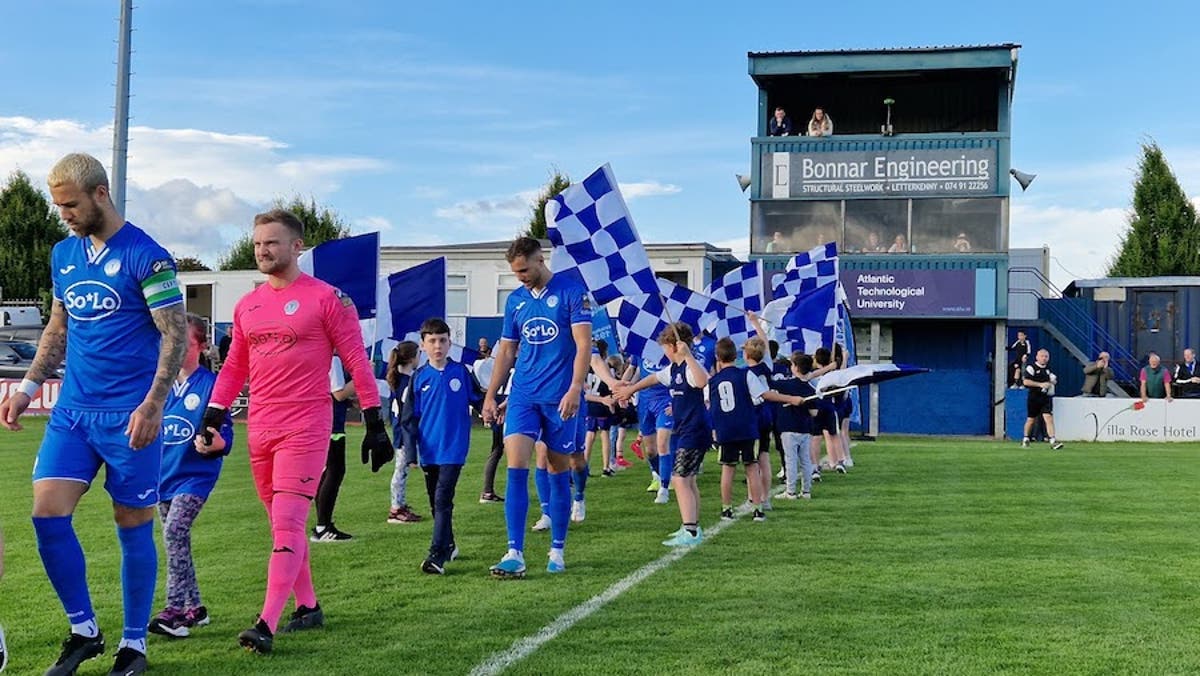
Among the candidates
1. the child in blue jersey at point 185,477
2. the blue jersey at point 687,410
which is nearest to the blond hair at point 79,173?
the child in blue jersey at point 185,477

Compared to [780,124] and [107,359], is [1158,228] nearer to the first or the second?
[780,124]

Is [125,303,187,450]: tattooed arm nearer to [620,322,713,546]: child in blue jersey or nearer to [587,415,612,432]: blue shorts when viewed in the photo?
[620,322,713,546]: child in blue jersey

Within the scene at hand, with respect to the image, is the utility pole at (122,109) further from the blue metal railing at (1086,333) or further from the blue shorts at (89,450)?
the blue metal railing at (1086,333)

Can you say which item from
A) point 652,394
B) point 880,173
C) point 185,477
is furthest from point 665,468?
point 880,173

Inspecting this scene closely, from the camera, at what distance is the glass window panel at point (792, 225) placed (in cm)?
3238

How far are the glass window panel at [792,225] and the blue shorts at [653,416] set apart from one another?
724 inches

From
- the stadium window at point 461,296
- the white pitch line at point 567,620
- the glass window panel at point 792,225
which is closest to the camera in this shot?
the white pitch line at point 567,620

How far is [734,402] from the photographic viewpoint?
36.0 ft

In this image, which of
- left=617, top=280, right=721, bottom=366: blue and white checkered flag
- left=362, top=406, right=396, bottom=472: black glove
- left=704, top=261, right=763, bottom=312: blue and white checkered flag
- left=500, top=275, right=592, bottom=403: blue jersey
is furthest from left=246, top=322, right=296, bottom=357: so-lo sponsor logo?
left=704, top=261, right=763, bottom=312: blue and white checkered flag

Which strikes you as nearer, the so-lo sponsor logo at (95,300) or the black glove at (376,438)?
the so-lo sponsor logo at (95,300)

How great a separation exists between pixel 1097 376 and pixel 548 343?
24.7 m

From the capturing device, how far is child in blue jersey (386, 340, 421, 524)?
1099 cm

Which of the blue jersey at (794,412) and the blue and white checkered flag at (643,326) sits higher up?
the blue and white checkered flag at (643,326)

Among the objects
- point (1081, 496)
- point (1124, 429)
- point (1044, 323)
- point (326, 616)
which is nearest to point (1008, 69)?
point (1044, 323)
